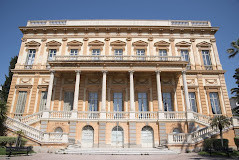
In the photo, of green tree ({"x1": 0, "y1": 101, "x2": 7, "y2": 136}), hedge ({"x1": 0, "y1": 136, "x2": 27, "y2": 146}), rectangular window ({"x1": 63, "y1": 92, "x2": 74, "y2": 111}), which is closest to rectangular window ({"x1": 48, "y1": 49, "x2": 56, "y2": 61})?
rectangular window ({"x1": 63, "y1": 92, "x2": 74, "y2": 111})

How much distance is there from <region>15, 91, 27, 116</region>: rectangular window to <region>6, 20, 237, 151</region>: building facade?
4.2 inches

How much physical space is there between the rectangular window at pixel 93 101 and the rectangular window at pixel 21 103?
730cm

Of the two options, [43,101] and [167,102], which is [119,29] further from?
[43,101]

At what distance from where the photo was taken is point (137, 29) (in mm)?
22031

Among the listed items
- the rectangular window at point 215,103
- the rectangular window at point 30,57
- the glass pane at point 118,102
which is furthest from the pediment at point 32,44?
the rectangular window at point 215,103

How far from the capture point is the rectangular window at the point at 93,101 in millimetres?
19109

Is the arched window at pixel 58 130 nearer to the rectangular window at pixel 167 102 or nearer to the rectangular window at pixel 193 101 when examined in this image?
the rectangular window at pixel 167 102

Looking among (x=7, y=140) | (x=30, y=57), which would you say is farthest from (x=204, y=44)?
(x=7, y=140)

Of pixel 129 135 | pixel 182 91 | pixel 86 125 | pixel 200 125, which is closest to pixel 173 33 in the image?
pixel 182 91

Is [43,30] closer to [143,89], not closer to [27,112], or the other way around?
[27,112]

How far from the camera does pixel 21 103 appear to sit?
1948 centimetres

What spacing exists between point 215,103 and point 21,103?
21.6 m

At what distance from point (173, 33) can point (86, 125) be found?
15.3 meters

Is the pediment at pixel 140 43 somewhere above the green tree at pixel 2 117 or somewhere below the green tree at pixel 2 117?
above
